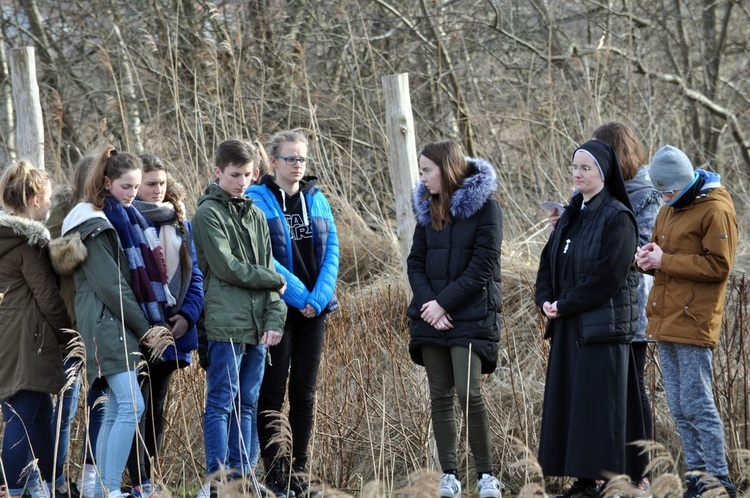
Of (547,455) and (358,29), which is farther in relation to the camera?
(358,29)

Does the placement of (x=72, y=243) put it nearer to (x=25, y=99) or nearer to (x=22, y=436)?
(x=22, y=436)

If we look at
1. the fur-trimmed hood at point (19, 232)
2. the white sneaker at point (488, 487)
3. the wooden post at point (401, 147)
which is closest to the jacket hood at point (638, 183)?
the wooden post at point (401, 147)

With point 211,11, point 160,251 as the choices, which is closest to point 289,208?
point 160,251

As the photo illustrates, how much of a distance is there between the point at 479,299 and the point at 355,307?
53.4 inches

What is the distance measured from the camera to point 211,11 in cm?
992

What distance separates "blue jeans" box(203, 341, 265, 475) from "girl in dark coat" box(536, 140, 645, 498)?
54.6 inches

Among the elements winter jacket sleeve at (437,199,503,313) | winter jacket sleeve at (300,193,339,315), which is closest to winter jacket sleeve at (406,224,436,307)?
winter jacket sleeve at (437,199,503,313)

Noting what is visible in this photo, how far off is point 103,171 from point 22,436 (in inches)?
51.6

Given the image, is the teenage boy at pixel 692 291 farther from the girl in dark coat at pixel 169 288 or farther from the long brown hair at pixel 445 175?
the girl in dark coat at pixel 169 288

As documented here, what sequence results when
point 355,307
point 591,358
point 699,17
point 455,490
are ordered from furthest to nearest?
point 699,17 → point 355,307 → point 455,490 → point 591,358

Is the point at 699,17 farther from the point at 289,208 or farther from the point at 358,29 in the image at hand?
the point at 289,208

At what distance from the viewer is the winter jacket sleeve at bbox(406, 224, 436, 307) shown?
4.79 meters

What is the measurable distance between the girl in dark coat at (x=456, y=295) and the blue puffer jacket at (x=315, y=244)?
0.43m

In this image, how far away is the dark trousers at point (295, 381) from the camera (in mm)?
4906
